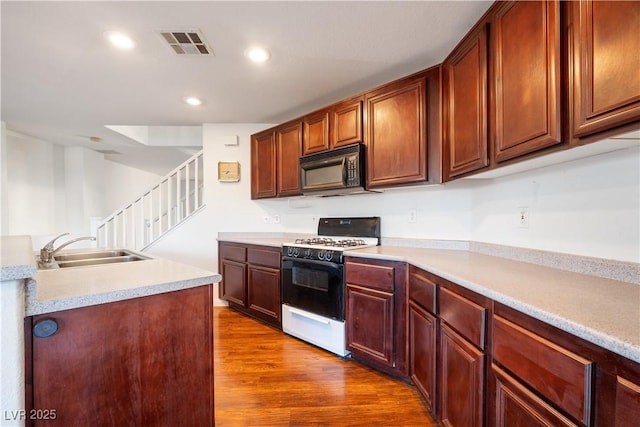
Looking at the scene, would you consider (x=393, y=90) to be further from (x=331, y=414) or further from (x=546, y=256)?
(x=331, y=414)

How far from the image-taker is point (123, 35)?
1833mm

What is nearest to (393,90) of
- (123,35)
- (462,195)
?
(462,195)

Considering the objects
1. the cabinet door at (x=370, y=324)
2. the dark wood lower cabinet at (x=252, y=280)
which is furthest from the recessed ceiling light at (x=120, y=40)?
the cabinet door at (x=370, y=324)

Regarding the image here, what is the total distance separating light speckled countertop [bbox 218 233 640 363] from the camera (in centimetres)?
68

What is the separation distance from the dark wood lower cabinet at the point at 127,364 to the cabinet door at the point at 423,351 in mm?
1115

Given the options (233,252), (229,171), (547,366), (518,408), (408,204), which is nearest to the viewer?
(547,366)

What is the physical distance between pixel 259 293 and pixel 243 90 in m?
1.99

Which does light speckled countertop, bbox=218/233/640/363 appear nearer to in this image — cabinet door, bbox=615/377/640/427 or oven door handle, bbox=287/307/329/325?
cabinet door, bbox=615/377/640/427

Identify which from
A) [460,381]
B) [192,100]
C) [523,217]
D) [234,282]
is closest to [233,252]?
[234,282]

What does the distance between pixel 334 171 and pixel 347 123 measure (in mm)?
427

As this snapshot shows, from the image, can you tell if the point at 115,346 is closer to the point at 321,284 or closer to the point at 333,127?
the point at 321,284

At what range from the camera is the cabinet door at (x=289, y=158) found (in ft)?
9.65

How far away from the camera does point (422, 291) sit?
5.45ft

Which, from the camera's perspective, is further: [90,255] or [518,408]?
[90,255]
